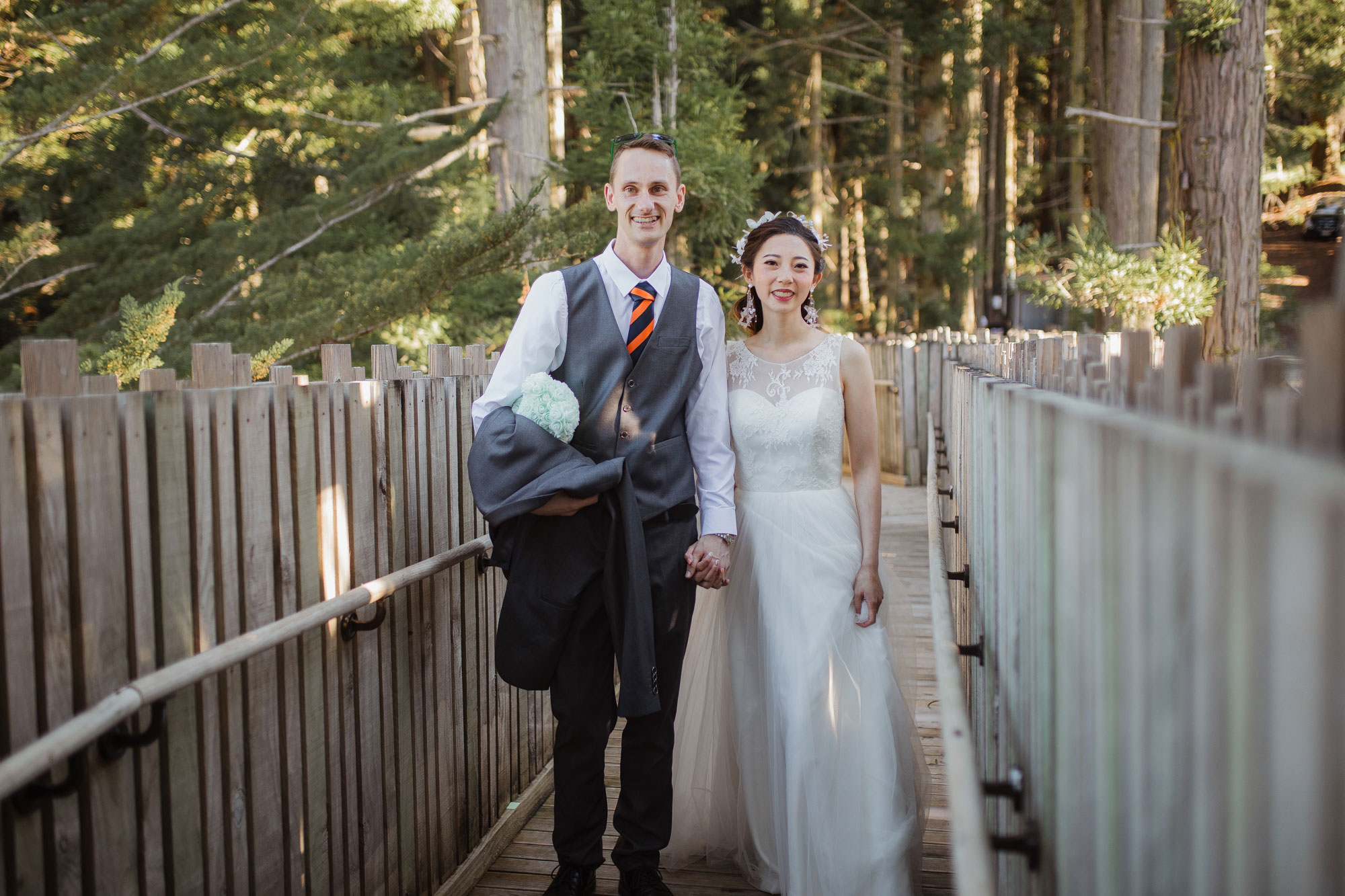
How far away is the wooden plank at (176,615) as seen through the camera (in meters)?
1.89

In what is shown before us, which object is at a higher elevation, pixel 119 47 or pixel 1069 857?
pixel 119 47

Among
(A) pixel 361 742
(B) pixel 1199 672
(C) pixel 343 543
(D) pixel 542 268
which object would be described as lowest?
(A) pixel 361 742

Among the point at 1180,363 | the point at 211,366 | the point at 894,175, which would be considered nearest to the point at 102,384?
the point at 211,366

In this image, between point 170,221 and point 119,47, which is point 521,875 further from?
point 170,221

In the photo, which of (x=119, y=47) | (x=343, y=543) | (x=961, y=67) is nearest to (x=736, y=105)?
(x=119, y=47)

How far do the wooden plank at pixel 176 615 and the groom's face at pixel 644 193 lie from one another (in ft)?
4.69

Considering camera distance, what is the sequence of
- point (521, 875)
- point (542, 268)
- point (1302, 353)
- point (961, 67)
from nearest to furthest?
point (1302, 353)
point (521, 875)
point (542, 268)
point (961, 67)

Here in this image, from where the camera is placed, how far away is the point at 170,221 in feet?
37.0

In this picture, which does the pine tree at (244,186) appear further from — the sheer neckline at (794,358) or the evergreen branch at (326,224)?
the sheer neckline at (794,358)

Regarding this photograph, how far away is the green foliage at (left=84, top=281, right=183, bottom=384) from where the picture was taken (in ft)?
18.4

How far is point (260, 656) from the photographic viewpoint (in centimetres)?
221

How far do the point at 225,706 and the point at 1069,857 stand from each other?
1.63 metres

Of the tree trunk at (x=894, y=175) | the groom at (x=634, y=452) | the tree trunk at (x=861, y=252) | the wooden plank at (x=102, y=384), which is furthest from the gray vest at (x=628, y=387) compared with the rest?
the tree trunk at (x=861, y=252)

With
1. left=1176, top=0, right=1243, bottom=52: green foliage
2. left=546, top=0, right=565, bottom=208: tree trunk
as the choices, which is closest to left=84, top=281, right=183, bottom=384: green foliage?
left=546, top=0, right=565, bottom=208: tree trunk
